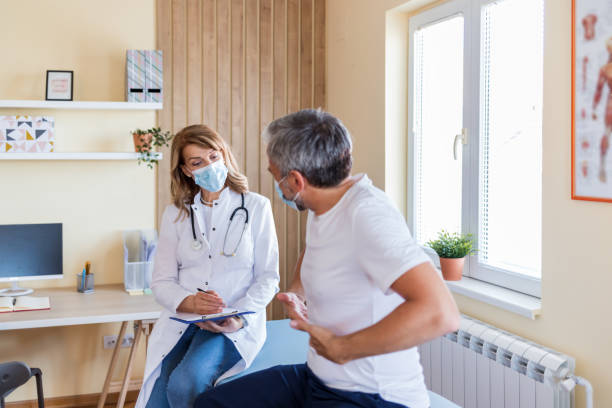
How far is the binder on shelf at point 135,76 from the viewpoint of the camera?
314 centimetres

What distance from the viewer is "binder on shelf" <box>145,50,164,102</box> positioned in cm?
317

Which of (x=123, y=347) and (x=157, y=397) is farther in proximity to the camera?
(x=123, y=347)

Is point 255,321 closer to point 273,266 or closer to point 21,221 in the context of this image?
Result: point 273,266

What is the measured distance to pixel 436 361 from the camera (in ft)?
8.55

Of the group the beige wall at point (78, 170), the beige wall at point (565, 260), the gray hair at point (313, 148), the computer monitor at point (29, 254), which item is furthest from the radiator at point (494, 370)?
the computer monitor at point (29, 254)

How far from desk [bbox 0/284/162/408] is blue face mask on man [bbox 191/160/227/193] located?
0.86 m

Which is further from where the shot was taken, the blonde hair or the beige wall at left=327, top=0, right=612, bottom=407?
the blonde hair

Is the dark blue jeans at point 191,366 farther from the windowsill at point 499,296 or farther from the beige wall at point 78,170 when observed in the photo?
the beige wall at point 78,170

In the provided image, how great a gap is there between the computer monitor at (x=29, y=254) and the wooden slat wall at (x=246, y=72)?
0.62 metres

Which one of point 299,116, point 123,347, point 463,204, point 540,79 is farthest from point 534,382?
point 123,347

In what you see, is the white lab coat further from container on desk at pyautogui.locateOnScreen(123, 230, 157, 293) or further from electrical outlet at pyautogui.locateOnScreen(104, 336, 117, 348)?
electrical outlet at pyautogui.locateOnScreen(104, 336, 117, 348)

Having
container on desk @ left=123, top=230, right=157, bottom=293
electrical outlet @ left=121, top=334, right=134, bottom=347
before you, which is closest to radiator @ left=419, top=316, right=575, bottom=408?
container on desk @ left=123, top=230, right=157, bottom=293

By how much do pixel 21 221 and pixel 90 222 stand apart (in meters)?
0.36

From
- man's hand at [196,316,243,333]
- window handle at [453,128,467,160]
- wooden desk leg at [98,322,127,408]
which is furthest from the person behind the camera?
wooden desk leg at [98,322,127,408]
